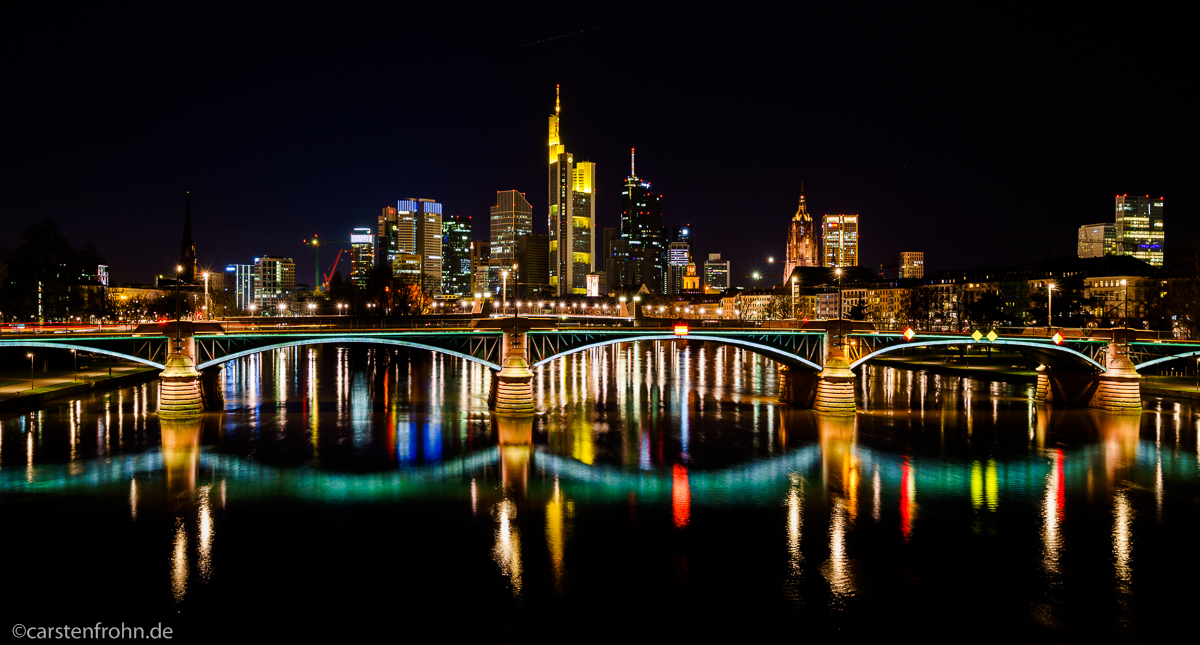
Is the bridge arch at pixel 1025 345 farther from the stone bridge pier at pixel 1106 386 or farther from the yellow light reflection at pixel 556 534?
the yellow light reflection at pixel 556 534

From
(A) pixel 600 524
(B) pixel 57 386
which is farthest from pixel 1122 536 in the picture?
(B) pixel 57 386

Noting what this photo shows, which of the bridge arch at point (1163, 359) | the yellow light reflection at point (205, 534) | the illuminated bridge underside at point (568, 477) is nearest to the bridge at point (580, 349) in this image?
the bridge arch at point (1163, 359)

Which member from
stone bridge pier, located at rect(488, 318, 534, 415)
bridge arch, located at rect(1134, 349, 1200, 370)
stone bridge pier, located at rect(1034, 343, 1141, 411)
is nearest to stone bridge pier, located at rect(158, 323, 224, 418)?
stone bridge pier, located at rect(488, 318, 534, 415)

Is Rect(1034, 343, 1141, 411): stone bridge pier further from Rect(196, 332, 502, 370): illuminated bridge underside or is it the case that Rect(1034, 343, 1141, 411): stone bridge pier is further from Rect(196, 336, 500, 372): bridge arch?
Rect(196, 336, 500, 372): bridge arch

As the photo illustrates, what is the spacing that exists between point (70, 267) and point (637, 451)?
9589cm

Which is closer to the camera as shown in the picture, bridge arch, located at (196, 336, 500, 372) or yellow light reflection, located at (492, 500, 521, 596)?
yellow light reflection, located at (492, 500, 521, 596)

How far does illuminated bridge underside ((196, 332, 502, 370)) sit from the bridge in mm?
81

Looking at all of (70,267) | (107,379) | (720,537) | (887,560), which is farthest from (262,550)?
(70,267)

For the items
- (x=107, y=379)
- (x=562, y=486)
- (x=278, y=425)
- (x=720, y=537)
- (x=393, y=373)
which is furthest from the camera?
(x=393, y=373)

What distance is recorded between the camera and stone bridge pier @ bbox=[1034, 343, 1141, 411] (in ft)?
192

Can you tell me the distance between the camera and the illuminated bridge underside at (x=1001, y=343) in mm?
58188

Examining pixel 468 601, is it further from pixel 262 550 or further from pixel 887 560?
pixel 887 560

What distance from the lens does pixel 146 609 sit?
68.4 ft

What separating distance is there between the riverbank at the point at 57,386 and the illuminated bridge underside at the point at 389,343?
1367 centimetres
